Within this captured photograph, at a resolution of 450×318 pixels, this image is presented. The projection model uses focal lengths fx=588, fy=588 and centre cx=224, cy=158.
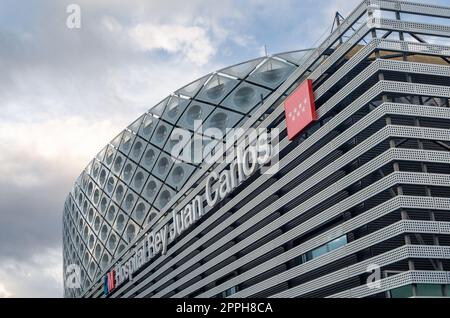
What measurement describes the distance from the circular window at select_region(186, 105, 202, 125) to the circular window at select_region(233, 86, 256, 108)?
5343 millimetres

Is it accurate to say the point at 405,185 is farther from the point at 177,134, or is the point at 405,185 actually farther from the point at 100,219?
the point at 100,219

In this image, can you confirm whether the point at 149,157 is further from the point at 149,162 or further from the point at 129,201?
the point at 129,201

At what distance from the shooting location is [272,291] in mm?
39969

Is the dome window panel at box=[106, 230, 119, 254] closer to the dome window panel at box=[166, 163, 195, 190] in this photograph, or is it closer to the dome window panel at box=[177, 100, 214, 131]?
the dome window panel at box=[166, 163, 195, 190]

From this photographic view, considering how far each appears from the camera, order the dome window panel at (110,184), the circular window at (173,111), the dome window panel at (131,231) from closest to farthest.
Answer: the circular window at (173,111)
the dome window panel at (131,231)
the dome window panel at (110,184)

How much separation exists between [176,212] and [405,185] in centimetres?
2999

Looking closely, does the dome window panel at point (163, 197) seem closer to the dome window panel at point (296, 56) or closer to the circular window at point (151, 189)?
the circular window at point (151, 189)

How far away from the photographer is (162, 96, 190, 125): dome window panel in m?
67.3

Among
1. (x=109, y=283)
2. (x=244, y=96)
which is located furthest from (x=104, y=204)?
(x=244, y=96)

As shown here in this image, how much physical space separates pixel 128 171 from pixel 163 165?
9.69 m

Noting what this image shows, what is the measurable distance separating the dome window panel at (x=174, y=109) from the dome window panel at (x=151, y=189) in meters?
7.34

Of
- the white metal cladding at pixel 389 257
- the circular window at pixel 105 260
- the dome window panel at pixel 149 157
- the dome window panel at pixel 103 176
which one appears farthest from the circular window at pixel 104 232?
the white metal cladding at pixel 389 257

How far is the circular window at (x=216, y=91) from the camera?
62.6 m
